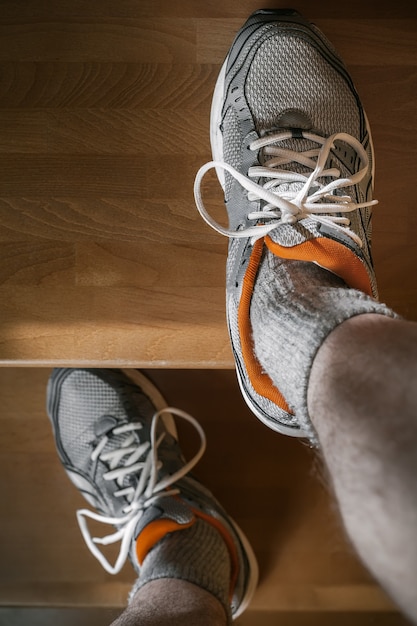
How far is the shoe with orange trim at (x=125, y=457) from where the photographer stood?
89cm

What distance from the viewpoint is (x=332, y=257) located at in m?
0.61

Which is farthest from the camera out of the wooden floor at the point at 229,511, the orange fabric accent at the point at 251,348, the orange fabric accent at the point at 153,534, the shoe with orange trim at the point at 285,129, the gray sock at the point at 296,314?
the wooden floor at the point at 229,511

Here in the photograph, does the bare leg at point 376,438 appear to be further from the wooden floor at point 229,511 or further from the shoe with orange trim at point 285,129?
the wooden floor at point 229,511

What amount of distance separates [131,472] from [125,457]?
0.03 meters

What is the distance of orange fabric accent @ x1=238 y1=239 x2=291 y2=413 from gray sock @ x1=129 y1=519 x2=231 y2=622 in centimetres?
35

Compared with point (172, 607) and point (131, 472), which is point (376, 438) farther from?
point (131, 472)

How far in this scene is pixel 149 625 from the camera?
690 millimetres

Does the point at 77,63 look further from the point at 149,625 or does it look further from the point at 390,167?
the point at 149,625

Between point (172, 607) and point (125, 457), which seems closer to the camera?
point (172, 607)

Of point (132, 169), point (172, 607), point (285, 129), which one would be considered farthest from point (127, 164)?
point (172, 607)

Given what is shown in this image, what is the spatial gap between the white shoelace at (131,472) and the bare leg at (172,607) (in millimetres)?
124

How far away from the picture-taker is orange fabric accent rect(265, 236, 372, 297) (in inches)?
23.7

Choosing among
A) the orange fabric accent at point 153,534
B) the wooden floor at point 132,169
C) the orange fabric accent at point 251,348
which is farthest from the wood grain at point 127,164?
the orange fabric accent at point 153,534

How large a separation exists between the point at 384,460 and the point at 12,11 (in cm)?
74
